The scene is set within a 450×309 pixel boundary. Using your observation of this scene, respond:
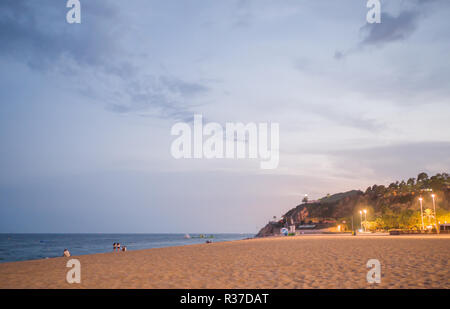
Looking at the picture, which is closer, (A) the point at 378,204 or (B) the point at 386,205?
(B) the point at 386,205

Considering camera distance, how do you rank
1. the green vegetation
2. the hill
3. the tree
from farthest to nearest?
the tree
the hill
the green vegetation

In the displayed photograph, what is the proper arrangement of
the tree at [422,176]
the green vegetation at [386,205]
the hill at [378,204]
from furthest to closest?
the tree at [422,176] → the hill at [378,204] → the green vegetation at [386,205]

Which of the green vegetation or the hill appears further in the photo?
the hill

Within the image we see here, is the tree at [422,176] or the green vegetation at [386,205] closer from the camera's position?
the green vegetation at [386,205]

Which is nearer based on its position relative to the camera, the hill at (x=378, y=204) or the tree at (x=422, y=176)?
the hill at (x=378, y=204)

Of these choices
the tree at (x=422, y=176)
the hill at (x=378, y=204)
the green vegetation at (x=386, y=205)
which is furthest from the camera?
the tree at (x=422, y=176)

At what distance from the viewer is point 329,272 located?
11.2 meters

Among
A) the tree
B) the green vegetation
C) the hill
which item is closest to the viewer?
the green vegetation

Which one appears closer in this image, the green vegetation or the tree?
the green vegetation

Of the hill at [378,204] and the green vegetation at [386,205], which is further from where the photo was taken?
the hill at [378,204]
